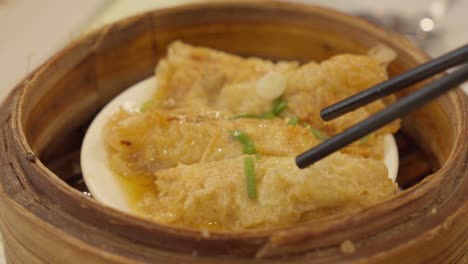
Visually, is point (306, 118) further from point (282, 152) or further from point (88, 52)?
point (88, 52)

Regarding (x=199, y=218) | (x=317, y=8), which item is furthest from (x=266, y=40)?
(x=199, y=218)

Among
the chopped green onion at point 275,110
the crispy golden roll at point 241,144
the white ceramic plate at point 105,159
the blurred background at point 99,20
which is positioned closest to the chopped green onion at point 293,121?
the crispy golden roll at point 241,144

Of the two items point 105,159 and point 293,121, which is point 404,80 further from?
point 105,159

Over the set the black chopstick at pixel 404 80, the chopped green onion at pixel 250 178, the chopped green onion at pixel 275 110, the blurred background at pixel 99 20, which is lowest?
the blurred background at pixel 99 20

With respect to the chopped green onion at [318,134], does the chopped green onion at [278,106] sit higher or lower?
higher

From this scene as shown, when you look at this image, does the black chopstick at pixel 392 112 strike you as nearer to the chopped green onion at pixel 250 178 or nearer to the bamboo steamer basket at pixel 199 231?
the bamboo steamer basket at pixel 199 231

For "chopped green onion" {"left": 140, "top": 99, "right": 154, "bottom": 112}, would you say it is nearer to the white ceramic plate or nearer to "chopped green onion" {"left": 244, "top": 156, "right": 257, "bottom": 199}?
the white ceramic plate

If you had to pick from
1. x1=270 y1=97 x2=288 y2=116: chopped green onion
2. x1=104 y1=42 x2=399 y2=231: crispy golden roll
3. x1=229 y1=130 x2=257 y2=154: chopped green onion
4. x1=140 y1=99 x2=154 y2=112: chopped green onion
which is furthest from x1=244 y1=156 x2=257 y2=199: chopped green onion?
x1=140 y1=99 x2=154 y2=112: chopped green onion
